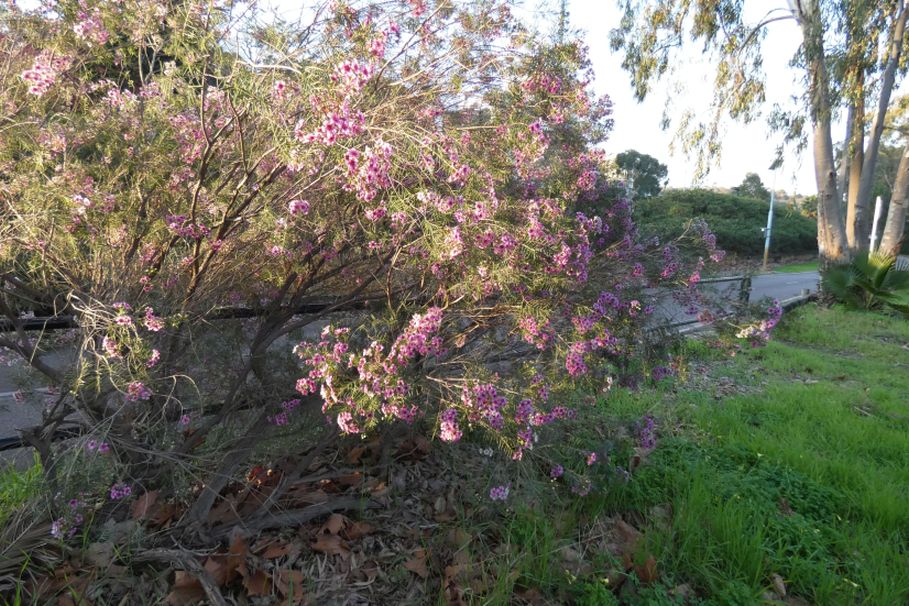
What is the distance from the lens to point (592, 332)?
2.79 meters

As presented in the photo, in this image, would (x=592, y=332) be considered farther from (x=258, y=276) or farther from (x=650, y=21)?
(x=650, y=21)

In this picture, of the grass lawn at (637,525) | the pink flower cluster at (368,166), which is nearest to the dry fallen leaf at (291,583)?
the grass lawn at (637,525)

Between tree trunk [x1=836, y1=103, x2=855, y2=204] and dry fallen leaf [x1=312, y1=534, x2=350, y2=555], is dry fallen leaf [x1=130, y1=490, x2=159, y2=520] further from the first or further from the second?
tree trunk [x1=836, y1=103, x2=855, y2=204]

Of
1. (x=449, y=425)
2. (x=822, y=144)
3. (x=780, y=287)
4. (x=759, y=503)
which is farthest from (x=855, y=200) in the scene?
(x=449, y=425)

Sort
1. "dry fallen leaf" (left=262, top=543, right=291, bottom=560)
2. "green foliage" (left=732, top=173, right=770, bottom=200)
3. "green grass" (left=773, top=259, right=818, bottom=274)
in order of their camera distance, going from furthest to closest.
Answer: "green foliage" (left=732, top=173, right=770, bottom=200) → "green grass" (left=773, top=259, right=818, bottom=274) → "dry fallen leaf" (left=262, top=543, right=291, bottom=560)

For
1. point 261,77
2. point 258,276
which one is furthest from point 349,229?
point 261,77

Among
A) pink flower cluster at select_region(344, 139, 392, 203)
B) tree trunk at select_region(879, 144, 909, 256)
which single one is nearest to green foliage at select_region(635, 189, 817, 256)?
tree trunk at select_region(879, 144, 909, 256)

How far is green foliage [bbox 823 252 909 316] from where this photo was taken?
37.7 feet

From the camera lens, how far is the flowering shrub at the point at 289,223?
2260 millimetres

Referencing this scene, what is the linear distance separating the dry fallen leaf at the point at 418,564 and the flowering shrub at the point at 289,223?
51cm

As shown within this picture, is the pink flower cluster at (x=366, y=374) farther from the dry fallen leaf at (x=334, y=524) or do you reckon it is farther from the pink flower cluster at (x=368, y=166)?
the dry fallen leaf at (x=334, y=524)

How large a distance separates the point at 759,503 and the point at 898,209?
13541 millimetres

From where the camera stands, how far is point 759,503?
3.48 meters

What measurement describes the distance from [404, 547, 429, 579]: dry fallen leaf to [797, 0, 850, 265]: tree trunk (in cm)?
1070
